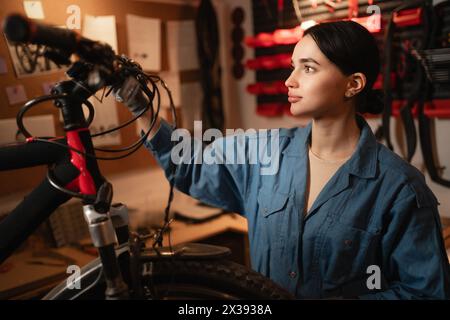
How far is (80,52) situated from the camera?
0.62m

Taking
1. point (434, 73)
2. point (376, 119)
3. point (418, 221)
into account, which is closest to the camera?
point (418, 221)

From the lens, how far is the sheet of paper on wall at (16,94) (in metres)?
1.50

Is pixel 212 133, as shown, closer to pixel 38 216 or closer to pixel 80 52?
pixel 38 216

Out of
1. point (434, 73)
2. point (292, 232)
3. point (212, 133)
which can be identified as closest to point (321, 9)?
point (434, 73)

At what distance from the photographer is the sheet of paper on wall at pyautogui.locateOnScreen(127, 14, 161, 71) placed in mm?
1955

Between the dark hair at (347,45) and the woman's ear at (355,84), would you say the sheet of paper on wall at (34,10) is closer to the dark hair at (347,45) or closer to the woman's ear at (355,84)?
the dark hair at (347,45)

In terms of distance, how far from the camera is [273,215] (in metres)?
1.05

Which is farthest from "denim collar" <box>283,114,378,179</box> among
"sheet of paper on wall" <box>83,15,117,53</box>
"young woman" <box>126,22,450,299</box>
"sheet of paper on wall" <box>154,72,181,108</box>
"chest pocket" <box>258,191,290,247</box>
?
"sheet of paper on wall" <box>154,72,181,108</box>

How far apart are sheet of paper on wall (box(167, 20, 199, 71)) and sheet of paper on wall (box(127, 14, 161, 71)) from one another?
0.27ft

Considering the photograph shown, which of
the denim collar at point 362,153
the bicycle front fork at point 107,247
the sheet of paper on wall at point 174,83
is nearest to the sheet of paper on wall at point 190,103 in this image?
the sheet of paper on wall at point 174,83

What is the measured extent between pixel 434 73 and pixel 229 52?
115 cm

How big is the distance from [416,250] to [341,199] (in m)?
0.19

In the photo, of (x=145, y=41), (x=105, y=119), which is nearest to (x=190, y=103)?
(x=145, y=41)

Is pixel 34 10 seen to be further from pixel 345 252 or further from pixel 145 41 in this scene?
pixel 345 252
